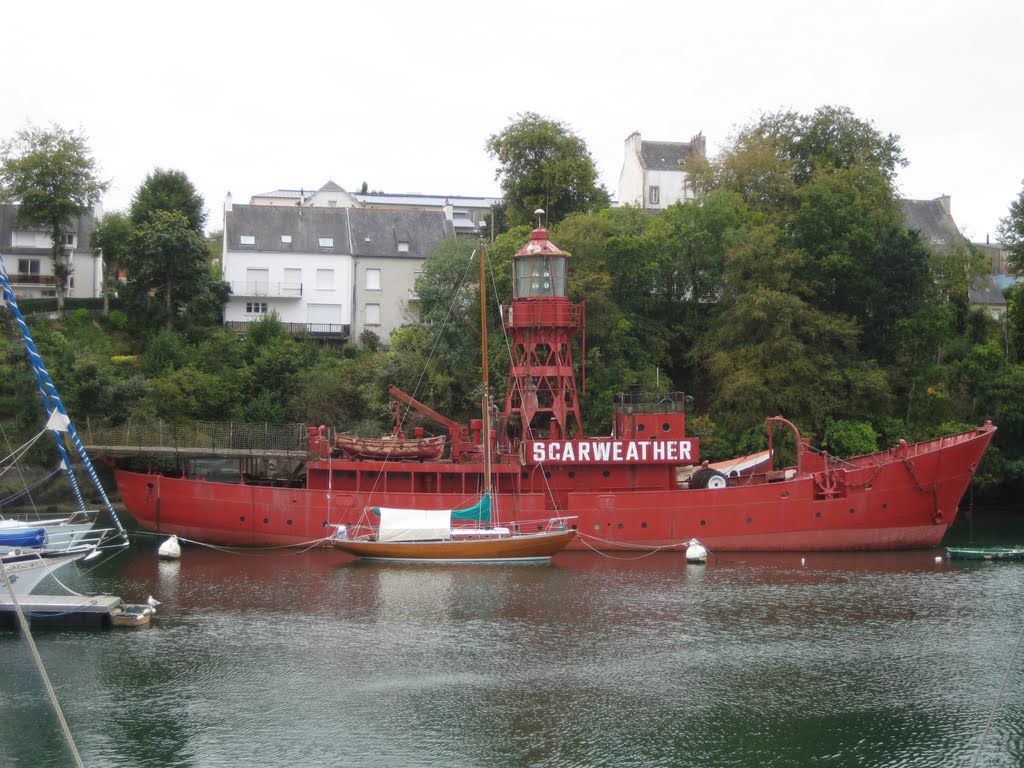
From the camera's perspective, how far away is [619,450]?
39031 mm

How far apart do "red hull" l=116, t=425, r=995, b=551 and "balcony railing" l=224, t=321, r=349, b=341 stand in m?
22.2

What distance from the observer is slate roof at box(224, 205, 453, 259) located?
62.3 m

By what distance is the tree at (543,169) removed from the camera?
6066cm

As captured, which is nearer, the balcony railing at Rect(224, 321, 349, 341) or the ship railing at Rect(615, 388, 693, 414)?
the ship railing at Rect(615, 388, 693, 414)

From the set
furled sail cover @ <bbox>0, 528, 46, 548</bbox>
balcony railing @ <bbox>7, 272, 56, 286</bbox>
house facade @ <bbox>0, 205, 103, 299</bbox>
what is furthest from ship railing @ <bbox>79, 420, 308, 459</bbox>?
balcony railing @ <bbox>7, 272, 56, 286</bbox>

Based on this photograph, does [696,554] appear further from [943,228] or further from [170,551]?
[943,228]

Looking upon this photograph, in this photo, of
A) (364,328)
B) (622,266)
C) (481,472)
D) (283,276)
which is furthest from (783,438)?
(283,276)

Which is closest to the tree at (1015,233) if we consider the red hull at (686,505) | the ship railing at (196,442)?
the red hull at (686,505)

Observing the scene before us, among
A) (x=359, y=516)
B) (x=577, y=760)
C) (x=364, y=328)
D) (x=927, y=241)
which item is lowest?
(x=577, y=760)

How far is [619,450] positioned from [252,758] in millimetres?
21329

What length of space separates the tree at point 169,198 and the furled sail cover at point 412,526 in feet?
102

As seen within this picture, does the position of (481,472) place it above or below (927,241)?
below

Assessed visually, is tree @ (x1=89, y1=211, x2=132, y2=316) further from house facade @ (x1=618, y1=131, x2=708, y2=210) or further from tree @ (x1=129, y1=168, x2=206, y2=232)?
house facade @ (x1=618, y1=131, x2=708, y2=210)

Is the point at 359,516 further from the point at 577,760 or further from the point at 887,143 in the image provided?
the point at 887,143
